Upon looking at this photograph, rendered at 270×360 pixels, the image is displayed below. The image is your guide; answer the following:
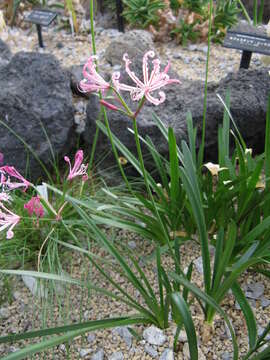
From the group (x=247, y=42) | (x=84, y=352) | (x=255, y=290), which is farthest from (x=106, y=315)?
(x=247, y=42)

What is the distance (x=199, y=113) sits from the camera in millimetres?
1782

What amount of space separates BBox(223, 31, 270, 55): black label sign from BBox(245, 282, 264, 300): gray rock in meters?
1.10

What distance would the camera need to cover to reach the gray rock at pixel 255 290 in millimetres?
1362

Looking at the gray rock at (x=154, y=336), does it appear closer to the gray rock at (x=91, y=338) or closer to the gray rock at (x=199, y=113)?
the gray rock at (x=91, y=338)

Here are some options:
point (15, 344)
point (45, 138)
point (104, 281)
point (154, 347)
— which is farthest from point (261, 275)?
point (45, 138)

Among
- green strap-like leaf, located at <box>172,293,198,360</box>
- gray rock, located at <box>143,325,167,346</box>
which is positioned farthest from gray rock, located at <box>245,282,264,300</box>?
green strap-like leaf, located at <box>172,293,198,360</box>

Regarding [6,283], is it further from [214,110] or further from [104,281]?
[214,110]

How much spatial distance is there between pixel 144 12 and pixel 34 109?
189 cm

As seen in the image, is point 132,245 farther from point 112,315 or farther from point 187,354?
point 187,354

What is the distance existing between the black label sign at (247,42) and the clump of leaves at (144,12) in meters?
1.40

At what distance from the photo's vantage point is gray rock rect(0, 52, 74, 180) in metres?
1.85

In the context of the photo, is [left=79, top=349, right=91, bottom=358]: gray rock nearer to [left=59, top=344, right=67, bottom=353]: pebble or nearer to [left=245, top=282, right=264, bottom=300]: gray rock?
[left=59, top=344, right=67, bottom=353]: pebble

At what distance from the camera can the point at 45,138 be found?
1.92 metres

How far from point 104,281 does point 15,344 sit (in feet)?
1.21
